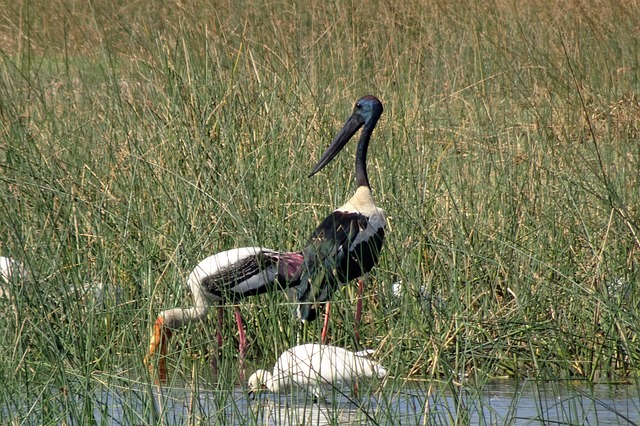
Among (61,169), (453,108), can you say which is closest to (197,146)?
(61,169)

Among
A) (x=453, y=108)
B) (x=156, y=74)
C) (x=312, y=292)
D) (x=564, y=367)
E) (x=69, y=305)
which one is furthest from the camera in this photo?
(x=453, y=108)

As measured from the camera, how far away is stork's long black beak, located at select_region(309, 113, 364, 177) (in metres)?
5.11

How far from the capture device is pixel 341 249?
4.57m

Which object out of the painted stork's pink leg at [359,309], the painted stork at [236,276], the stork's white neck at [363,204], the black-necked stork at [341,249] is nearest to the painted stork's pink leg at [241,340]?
the painted stork at [236,276]

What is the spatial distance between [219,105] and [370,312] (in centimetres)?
111

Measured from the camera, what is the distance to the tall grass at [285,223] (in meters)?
3.67

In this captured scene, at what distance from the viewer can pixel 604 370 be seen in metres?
3.99

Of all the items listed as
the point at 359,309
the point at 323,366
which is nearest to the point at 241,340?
the point at 359,309

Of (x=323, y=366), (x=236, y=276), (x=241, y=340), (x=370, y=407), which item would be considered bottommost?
(x=370, y=407)

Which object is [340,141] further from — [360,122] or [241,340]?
[241,340]

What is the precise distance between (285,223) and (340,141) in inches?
19.9

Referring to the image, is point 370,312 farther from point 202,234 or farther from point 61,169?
point 61,169

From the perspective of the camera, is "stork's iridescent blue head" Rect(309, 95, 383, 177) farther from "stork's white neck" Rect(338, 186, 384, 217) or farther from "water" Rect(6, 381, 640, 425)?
"water" Rect(6, 381, 640, 425)

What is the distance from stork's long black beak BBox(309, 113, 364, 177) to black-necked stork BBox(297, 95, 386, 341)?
0.37 feet
